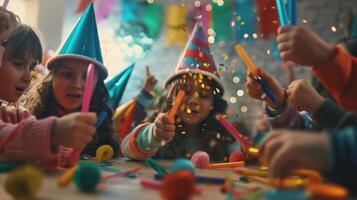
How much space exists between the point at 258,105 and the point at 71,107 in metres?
0.48

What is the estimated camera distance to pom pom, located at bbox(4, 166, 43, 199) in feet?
1.17

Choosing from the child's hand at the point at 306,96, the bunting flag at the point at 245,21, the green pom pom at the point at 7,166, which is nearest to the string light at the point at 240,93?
the bunting flag at the point at 245,21

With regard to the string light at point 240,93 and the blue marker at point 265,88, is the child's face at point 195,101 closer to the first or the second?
the string light at point 240,93

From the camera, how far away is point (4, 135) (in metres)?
0.61

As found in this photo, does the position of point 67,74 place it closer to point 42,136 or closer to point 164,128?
point 164,128

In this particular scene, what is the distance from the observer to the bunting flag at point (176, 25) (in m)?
1.13

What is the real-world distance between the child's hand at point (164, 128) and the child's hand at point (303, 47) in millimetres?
312

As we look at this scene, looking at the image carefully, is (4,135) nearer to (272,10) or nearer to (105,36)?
(272,10)

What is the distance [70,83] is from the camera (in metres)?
1.01

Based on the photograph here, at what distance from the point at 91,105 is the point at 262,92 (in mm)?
495

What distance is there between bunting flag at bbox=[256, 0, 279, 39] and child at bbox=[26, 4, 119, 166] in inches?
16.2

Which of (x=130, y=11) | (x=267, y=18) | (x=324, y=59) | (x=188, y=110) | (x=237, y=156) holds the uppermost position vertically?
(x=130, y=11)

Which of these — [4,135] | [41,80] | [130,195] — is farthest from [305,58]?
[41,80]

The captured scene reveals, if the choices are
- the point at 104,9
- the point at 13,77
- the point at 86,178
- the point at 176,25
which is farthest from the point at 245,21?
the point at 104,9
